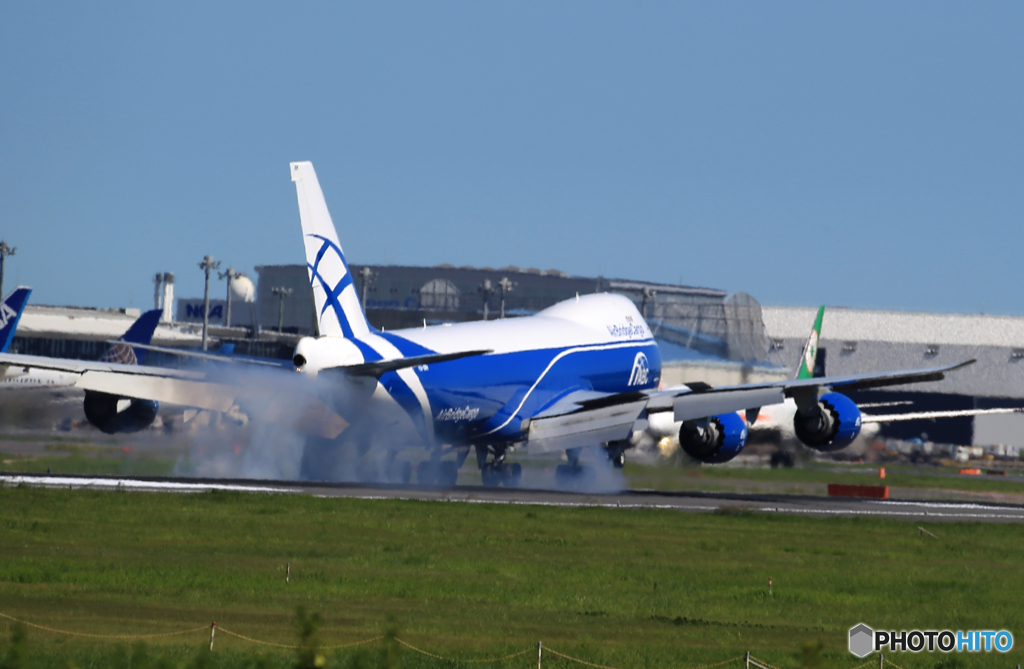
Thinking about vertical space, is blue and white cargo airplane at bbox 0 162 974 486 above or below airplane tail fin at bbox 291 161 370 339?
below

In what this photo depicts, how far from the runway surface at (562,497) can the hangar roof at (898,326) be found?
81.0m

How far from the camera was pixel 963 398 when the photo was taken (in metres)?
126

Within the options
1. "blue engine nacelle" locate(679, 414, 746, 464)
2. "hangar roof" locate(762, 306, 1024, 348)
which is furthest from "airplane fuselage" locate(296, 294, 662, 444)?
"hangar roof" locate(762, 306, 1024, 348)

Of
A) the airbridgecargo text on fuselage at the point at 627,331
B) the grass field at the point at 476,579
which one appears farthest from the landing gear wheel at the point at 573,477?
the grass field at the point at 476,579

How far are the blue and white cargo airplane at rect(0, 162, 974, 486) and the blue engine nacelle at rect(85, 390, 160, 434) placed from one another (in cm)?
47

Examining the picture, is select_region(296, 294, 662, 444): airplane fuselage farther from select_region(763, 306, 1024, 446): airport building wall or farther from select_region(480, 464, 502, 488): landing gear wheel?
select_region(763, 306, 1024, 446): airport building wall

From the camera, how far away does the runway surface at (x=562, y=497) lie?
40.6m

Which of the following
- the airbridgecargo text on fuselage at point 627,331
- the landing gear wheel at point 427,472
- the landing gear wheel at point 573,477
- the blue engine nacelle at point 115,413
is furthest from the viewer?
the airbridgecargo text on fuselage at point 627,331

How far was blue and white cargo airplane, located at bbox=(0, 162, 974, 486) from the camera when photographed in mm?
40406

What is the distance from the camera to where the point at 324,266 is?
41406mm

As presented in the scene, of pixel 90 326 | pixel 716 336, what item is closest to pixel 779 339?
pixel 716 336

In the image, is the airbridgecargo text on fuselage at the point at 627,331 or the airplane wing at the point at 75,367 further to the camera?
the airbridgecargo text on fuselage at the point at 627,331

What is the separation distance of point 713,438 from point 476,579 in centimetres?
2375

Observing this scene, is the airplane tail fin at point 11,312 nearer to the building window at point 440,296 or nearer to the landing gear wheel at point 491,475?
the landing gear wheel at point 491,475
